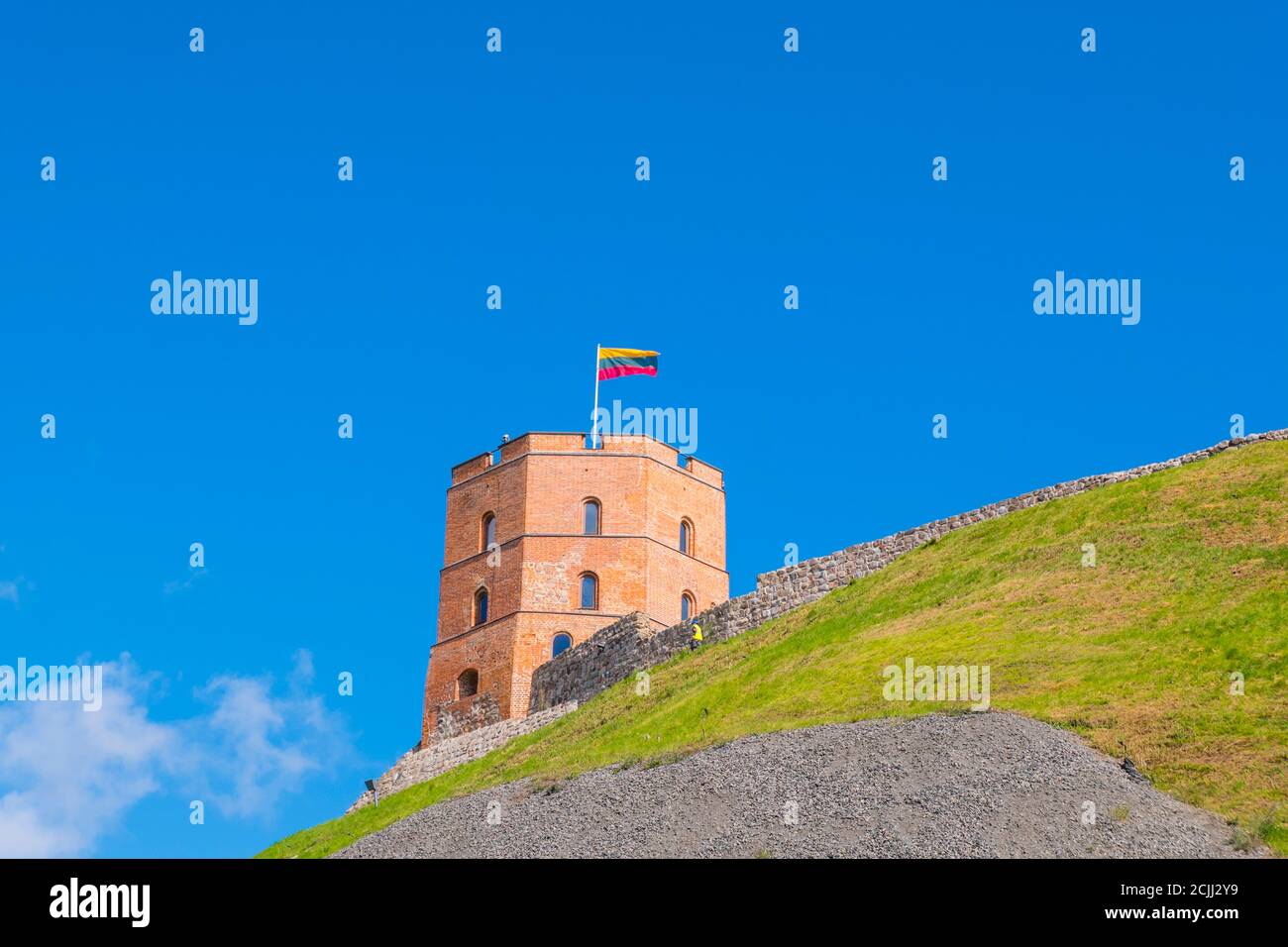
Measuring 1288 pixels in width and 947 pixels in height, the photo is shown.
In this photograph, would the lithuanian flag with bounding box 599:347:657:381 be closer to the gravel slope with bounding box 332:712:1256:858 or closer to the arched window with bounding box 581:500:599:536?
the arched window with bounding box 581:500:599:536

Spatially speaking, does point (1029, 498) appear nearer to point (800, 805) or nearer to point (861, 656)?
point (861, 656)

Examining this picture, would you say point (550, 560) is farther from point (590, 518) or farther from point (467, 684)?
point (467, 684)

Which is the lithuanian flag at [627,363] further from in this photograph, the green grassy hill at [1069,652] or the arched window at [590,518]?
the green grassy hill at [1069,652]

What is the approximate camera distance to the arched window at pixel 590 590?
2415 inches

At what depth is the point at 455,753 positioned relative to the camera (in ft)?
163

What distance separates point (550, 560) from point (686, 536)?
18.9 feet

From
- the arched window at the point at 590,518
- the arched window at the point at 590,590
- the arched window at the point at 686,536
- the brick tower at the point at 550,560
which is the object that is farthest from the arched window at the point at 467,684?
the arched window at the point at 686,536

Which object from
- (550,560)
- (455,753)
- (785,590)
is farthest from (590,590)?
(785,590)

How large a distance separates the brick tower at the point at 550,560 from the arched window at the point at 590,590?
1.4 inches

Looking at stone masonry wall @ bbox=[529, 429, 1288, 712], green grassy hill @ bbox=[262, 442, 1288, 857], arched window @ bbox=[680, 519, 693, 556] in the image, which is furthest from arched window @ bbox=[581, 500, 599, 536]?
green grassy hill @ bbox=[262, 442, 1288, 857]

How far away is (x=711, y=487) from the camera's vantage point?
65438mm
